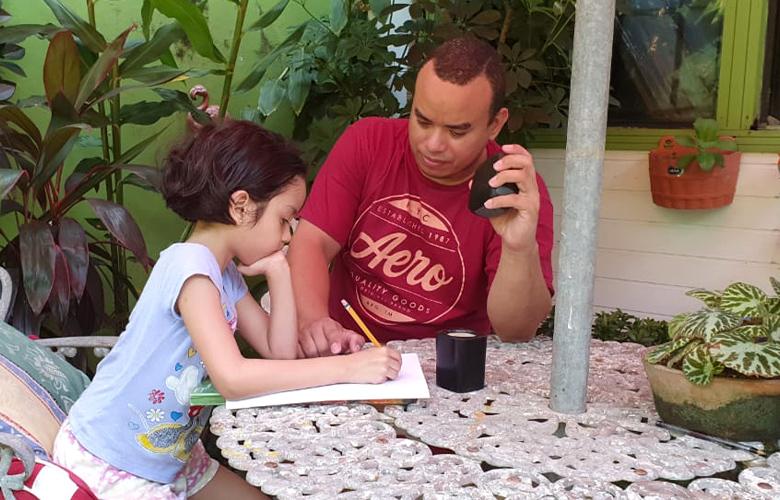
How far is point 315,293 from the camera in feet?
5.75

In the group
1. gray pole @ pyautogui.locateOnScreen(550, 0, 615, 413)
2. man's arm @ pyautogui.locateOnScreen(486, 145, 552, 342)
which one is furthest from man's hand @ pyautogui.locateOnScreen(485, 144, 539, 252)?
gray pole @ pyautogui.locateOnScreen(550, 0, 615, 413)

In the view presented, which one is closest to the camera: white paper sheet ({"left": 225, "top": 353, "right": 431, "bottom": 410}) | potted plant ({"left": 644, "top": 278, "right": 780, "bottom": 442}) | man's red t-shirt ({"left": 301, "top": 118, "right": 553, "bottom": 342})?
potted plant ({"left": 644, "top": 278, "right": 780, "bottom": 442})

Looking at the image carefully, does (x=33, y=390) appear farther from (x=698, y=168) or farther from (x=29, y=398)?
(x=698, y=168)

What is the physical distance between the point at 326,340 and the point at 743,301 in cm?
72

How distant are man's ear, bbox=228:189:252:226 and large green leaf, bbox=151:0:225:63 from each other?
4.51ft

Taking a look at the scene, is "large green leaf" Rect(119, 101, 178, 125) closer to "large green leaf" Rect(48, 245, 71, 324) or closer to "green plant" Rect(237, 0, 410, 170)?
"green plant" Rect(237, 0, 410, 170)

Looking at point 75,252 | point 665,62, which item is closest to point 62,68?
point 75,252

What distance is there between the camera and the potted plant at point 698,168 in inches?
103

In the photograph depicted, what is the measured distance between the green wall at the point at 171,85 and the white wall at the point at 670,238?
1.24m

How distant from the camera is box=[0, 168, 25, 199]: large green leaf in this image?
1886 millimetres

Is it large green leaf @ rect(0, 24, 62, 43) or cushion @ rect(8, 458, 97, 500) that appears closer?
cushion @ rect(8, 458, 97, 500)

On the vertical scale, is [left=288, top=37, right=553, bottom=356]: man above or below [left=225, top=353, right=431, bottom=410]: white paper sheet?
above

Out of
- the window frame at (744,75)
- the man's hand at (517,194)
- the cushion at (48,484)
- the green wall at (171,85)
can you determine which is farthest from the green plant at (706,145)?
the cushion at (48,484)

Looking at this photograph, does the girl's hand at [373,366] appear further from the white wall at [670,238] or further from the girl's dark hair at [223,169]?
the white wall at [670,238]
